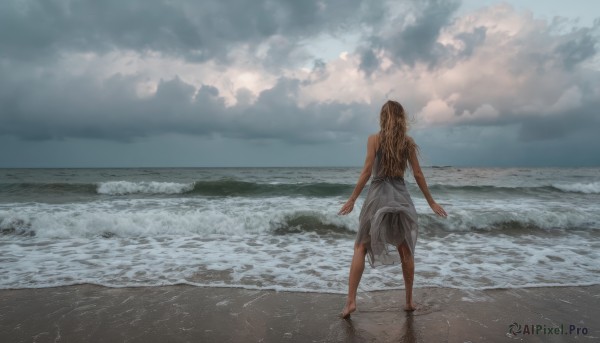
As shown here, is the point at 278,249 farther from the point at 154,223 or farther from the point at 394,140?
the point at 394,140

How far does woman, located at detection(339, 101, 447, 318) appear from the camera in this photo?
3.58 meters

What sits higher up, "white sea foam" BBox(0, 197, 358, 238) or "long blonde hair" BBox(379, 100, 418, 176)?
"long blonde hair" BBox(379, 100, 418, 176)

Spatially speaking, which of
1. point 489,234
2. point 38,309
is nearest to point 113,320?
point 38,309

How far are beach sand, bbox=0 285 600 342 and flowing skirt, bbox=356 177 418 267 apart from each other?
0.74 metres

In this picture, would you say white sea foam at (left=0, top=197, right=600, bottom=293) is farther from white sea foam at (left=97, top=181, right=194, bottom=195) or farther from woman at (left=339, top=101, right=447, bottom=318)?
white sea foam at (left=97, top=181, right=194, bottom=195)

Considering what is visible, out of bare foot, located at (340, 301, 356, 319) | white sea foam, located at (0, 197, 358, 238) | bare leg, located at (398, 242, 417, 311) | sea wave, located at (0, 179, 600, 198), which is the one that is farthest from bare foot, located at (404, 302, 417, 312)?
sea wave, located at (0, 179, 600, 198)

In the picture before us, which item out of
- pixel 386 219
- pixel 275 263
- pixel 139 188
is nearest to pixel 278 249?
pixel 275 263

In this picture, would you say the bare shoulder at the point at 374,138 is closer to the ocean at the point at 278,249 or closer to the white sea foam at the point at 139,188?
the ocean at the point at 278,249

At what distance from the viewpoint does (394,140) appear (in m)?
3.54

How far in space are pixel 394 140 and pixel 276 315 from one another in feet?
7.14

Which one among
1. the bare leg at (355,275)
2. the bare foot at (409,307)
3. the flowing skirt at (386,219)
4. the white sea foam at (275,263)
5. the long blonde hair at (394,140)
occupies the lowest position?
the white sea foam at (275,263)

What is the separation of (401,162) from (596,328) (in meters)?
2.45

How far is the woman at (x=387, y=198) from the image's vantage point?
3.58 metres

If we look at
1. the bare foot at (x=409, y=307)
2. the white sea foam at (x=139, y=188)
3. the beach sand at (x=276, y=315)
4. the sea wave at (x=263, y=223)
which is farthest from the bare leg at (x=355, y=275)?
the white sea foam at (x=139, y=188)
